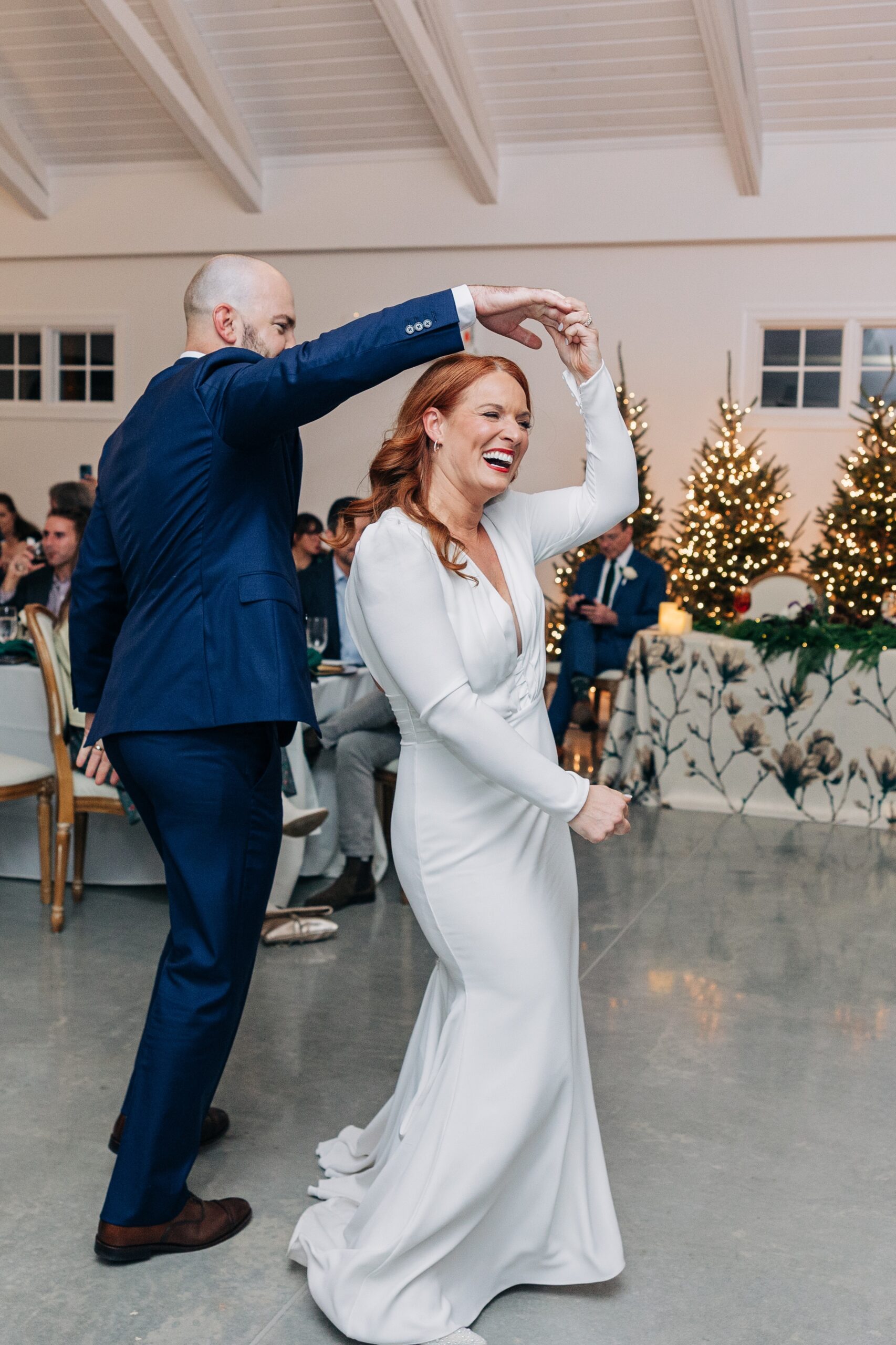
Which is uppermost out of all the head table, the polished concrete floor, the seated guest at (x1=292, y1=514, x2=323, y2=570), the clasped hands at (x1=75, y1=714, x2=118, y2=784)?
the seated guest at (x1=292, y1=514, x2=323, y2=570)

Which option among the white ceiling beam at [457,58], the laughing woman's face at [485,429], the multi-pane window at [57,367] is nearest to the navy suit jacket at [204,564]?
the laughing woman's face at [485,429]

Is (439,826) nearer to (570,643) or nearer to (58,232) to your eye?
(570,643)

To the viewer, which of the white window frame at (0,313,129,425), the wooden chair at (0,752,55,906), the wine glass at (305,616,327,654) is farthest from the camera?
the white window frame at (0,313,129,425)

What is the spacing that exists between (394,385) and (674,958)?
23.9 ft

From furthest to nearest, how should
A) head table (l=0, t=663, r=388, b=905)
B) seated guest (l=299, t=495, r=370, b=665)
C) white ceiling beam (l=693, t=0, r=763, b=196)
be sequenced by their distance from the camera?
white ceiling beam (l=693, t=0, r=763, b=196) < seated guest (l=299, t=495, r=370, b=665) < head table (l=0, t=663, r=388, b=905)

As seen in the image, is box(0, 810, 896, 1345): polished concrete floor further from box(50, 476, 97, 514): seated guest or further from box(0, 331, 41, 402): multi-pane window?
box(0, 331, 41, 402): multi-pane window

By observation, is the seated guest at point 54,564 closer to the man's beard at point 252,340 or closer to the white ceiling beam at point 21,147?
the man's beard at point 252,340

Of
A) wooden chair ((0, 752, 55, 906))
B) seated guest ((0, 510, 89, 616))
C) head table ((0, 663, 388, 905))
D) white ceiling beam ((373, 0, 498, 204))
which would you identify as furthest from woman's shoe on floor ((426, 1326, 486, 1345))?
white ceiling beam ((373, 0, 498, 204))

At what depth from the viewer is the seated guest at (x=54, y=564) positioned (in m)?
5.01

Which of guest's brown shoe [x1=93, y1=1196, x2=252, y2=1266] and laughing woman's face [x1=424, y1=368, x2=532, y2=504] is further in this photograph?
guest's brown shoe [x1=93, y1=1196, x2=252, y2=1266]

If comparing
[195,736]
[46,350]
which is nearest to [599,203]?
[46,350]

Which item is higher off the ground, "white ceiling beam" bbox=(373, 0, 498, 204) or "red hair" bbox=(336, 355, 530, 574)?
"white ceiling beam" bbox=(373, 0, 498, 204)

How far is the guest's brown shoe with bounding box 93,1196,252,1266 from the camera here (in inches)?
89.6

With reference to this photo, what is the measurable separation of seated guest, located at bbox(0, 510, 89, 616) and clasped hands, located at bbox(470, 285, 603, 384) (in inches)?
101
